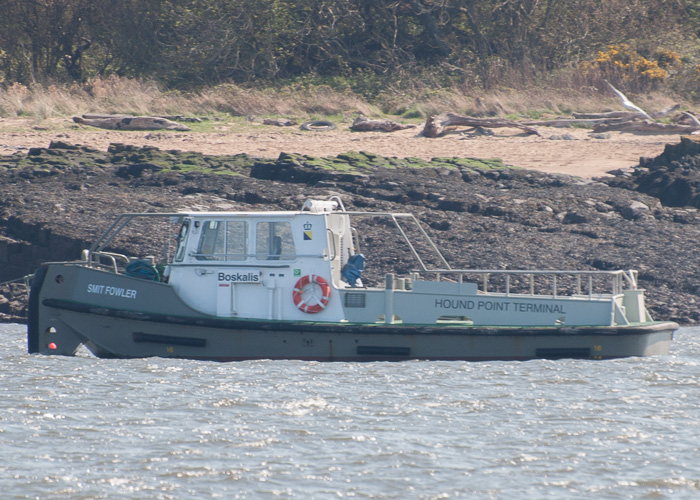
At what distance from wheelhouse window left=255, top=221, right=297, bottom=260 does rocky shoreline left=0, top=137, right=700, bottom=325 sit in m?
6.05

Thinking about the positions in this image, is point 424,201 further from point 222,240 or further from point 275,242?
point 222,240

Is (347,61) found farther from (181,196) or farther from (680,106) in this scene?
(181,196)

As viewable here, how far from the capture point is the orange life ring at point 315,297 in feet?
46.6

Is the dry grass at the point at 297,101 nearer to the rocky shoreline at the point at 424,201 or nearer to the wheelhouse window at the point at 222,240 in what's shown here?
the rocky shoreline at the point at 424,201

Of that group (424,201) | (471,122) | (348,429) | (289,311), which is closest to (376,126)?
(471,122)

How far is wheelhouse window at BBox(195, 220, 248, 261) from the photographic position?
14398 millimetres

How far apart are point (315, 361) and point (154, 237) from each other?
7869 mm

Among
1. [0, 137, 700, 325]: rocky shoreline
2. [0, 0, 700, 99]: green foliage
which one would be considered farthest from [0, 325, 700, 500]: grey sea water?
[0, 0, 700, 99]: green foliage

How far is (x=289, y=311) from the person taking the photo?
14281 mm

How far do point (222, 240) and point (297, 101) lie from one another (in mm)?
19405

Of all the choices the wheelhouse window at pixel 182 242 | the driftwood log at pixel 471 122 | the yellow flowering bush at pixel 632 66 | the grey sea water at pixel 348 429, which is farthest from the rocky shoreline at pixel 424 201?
the yellow flowering bush at pixel 632 66

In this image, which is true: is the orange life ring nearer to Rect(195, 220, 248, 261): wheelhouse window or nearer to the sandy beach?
Rect(195, 220, 248, 261): wheelhouse window

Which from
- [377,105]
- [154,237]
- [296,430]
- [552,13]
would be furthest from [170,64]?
[296,430]

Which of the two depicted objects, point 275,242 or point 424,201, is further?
point 424,201
